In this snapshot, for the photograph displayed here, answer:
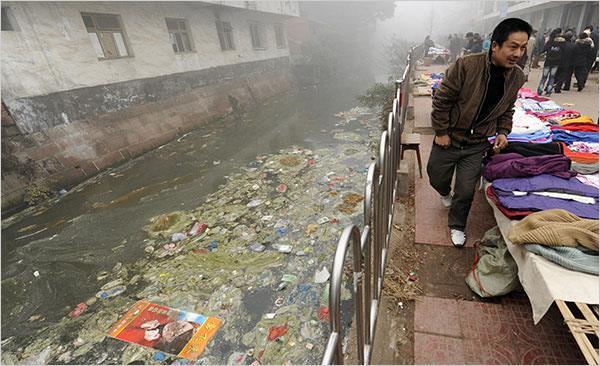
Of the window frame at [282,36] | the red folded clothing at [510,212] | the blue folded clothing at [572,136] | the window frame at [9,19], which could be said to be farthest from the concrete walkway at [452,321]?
the window frame at [282,36]

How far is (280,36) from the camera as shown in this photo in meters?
17.2

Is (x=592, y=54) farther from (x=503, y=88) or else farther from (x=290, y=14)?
(x=290, y=14)

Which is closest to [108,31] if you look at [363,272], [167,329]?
[167,329]

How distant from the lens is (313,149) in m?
6.90

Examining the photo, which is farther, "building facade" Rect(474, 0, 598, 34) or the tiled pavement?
"building facade" Rect(474, 0, 598, 34)

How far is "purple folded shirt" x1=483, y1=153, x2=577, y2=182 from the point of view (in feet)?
7.15

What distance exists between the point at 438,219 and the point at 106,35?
337 inches

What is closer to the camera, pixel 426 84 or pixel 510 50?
pixel 510 50

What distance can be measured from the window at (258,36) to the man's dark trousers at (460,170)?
13.9 metres

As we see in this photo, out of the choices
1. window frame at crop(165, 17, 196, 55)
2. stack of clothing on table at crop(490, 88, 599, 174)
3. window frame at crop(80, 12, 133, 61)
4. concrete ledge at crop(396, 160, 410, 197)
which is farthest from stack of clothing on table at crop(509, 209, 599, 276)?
window frame at crop(165, 17, 196, 55)

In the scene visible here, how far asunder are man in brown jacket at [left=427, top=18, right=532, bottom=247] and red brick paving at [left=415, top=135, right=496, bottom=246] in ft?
0.46

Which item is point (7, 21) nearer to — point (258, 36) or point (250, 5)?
point (250, 5)

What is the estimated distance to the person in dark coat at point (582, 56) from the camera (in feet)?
20.9

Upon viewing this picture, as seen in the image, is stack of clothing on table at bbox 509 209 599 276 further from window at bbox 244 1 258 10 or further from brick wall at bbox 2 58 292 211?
window at bbox 244 1 258 10
